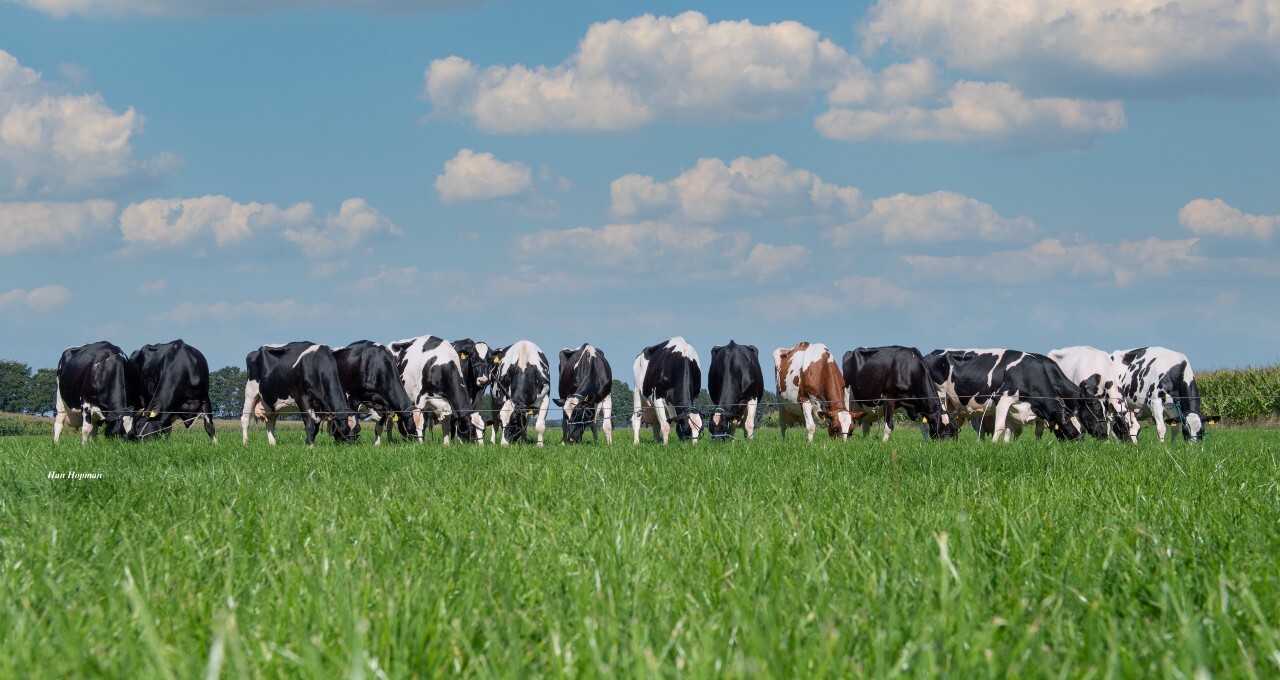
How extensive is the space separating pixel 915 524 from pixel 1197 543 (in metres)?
1.01

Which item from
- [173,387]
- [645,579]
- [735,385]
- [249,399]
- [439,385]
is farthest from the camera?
[249,399]

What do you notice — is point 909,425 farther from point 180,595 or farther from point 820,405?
point 180,595

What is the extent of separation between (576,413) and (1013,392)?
8244 millimetres

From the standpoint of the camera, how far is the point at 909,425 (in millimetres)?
38719

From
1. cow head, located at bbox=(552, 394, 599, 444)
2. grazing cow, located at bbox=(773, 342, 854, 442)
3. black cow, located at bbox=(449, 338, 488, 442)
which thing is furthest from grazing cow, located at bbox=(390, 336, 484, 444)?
grazing cow, located at bbox=(773, 342, 854, 442)

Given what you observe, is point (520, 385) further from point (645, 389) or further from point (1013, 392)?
point (1013, 392)

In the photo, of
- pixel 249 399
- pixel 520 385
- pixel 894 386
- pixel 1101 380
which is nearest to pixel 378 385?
pixel 520 385

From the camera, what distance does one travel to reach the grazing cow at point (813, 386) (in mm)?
20522

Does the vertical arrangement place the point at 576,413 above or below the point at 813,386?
below

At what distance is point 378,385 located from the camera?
70.4 feet

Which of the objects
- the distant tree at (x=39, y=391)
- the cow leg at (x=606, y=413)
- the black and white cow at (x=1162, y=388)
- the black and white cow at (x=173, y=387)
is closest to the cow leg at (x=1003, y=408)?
the black and white cow at (x=1162, y=388)

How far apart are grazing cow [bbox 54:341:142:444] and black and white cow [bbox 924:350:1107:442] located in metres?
15.3

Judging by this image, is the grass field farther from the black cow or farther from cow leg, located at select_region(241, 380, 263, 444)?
cow leg, located at select_region(241, 380, 263, 444)

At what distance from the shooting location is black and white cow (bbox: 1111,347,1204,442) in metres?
22.0
